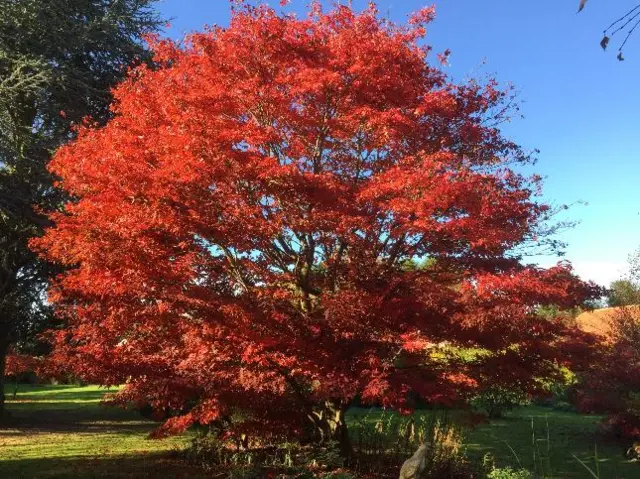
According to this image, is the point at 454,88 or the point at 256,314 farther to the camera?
the point at 454,88

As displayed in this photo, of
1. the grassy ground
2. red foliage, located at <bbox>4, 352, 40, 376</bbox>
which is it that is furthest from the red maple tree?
red foliage, located at <bbox>4, 352, 40, 376</bbox>

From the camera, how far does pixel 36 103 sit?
A: 1606 centimetres

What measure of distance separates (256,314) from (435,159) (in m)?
3.67

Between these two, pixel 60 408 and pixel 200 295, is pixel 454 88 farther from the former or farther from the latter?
pixel 60 408

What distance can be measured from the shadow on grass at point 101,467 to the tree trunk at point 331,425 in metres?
2.06

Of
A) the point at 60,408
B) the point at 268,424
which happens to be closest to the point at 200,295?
the point at 268,424

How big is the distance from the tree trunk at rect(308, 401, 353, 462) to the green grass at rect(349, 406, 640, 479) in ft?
4.72

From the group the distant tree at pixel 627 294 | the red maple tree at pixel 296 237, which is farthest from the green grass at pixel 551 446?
the distant tree at pixel 627 294

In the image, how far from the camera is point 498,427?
720 inches

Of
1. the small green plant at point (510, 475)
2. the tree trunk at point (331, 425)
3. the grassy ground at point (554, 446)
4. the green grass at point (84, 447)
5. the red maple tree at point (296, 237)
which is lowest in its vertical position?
the grassy ground at point (554, 446)

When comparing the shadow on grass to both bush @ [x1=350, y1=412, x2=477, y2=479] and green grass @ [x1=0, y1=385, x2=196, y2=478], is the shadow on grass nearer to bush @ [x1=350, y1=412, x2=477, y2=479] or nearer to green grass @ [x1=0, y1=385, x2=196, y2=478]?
green grass @ [x1=0, y1=385, x2=196, y2=478]

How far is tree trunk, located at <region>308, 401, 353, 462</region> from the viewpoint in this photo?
9906 mm

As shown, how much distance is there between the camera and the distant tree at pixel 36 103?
50.8 feet

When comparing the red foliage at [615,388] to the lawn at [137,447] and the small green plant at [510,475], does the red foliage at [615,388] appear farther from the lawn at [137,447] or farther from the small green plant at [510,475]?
the small green plant at [510,475]
